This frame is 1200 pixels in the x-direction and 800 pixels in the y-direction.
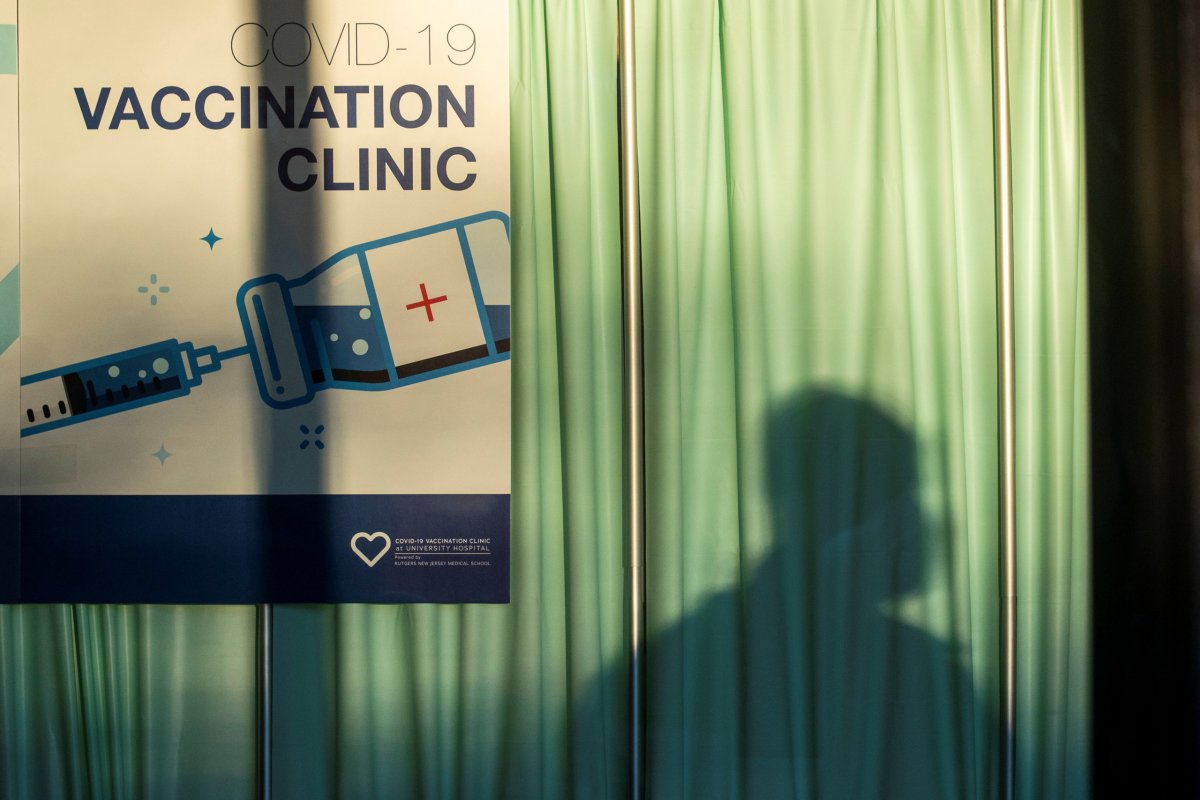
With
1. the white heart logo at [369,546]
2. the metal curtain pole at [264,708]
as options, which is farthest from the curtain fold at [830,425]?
the metal curtain pole at [264,708]

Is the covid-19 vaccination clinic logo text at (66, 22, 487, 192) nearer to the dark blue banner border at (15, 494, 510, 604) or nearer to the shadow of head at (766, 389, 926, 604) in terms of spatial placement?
the dark blue banner border at (15, 494, 510, 604)

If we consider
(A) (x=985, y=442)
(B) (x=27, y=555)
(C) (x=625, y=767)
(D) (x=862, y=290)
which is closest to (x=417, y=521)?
(C) (x=625, y=767)

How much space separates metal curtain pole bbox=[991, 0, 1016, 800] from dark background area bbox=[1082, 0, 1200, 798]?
247 mm

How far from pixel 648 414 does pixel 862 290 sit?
0.72m

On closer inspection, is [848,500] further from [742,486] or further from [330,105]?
[330,105]

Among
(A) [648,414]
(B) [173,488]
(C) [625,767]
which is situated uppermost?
(A) [648,414]

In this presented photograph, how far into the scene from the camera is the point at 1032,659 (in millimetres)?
2791

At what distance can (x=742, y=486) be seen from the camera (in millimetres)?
2785

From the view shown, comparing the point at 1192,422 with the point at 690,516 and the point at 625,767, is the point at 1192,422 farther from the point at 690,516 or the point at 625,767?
the point at 625,767


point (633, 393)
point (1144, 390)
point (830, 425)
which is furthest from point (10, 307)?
point (1144, 390)

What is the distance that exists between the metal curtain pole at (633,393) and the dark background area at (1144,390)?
1311mm

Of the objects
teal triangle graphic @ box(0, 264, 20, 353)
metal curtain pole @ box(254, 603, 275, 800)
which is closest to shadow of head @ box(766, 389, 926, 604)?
metal curtain pole @ box(254, 603, 275, 800)

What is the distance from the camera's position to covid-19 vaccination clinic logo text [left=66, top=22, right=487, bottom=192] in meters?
2.74

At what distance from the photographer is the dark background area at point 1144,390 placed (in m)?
2.78
